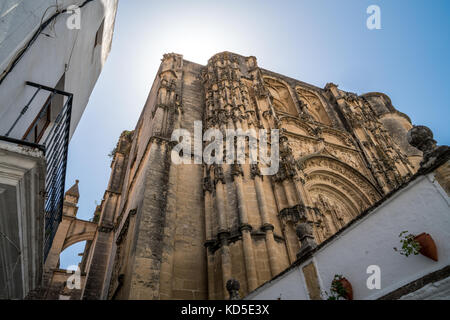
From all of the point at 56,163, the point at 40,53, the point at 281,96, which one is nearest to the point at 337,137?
the point at 281,96

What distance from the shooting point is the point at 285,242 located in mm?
8008

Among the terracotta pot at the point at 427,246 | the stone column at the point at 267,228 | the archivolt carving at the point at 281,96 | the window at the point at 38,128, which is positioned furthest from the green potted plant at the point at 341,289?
the archivolt carving at the point at 281,96

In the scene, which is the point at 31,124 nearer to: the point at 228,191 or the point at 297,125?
the point at 228,191

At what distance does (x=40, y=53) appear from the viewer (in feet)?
14.3

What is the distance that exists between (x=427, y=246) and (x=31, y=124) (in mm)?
5488

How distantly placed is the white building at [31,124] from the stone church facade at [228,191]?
341cm

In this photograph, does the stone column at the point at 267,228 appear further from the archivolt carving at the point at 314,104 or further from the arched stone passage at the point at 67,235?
the archivolt carving at the point at 314,104

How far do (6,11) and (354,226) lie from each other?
4.88m

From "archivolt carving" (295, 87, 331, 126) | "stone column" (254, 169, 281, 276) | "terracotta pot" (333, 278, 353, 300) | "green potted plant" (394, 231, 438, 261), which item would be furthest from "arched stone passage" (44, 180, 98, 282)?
"green potted plant" (394, 231, 438, 261)

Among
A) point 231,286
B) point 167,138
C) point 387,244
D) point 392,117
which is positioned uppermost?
point 392,117

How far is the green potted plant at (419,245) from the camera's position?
9.25 ft

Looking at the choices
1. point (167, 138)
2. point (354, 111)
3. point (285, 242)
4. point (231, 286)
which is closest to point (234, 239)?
point (285, 242)
